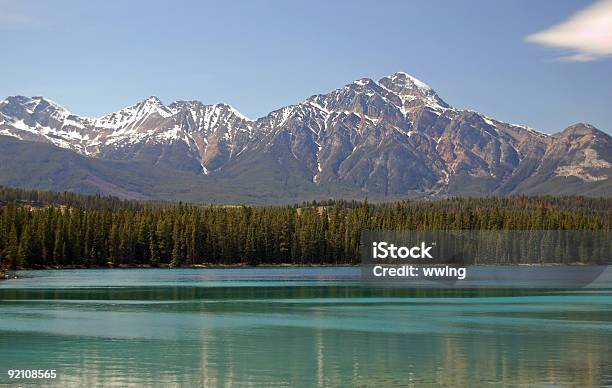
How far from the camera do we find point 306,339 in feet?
205

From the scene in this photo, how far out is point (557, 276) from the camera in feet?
543

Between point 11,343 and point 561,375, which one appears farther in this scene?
point 11,343

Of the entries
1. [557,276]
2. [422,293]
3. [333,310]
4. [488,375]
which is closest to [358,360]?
[488,375]

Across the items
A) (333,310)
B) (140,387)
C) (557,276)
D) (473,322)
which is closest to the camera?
(140,387)

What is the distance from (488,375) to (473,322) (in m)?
28.6

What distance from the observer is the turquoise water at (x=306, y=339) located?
46750 millimetres

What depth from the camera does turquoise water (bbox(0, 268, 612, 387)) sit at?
153ft

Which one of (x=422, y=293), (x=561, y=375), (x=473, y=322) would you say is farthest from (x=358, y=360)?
(x=422, y=293)

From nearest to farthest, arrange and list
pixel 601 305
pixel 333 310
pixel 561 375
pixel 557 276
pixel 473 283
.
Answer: pixel 561 375
pixel 333 310
pixel 601 305
pixel 473 283
pixel 557 276

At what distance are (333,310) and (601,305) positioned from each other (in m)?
29.1

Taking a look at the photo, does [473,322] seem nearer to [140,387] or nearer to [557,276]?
[140,387]

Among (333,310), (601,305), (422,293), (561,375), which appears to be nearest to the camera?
(561,375)

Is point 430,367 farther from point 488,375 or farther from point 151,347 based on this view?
point 151,347

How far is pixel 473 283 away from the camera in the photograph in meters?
143
